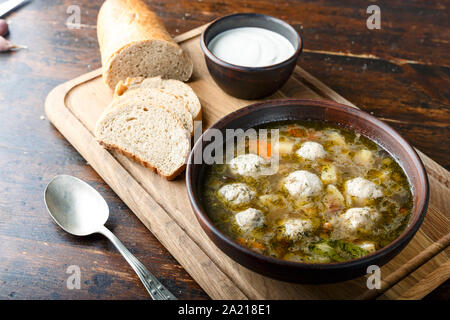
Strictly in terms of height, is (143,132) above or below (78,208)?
above

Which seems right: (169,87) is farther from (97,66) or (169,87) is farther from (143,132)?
(97,66)

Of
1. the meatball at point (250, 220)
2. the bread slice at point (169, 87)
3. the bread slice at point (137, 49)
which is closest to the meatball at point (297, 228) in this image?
the meatball at point (250, 220)

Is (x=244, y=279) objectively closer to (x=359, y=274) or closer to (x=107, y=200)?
(x=359, y=274)

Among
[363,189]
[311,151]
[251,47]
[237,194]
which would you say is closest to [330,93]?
[251,47]

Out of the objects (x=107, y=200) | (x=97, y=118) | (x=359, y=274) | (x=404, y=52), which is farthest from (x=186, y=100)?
(x=404, y=52)

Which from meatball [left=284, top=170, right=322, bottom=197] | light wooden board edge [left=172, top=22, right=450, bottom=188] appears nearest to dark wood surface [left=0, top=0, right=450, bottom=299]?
light wooden board edge [left=172, top=22, right=450, bottom=188]

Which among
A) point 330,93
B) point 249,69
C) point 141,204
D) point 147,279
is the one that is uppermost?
point 249,69

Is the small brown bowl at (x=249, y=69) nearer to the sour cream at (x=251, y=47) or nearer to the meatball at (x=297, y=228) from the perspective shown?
the sour cream at (x=251, y=47)

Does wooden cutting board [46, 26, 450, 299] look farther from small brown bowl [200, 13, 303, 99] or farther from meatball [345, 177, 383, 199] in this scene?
meatball [345, 177, 383, 199]
